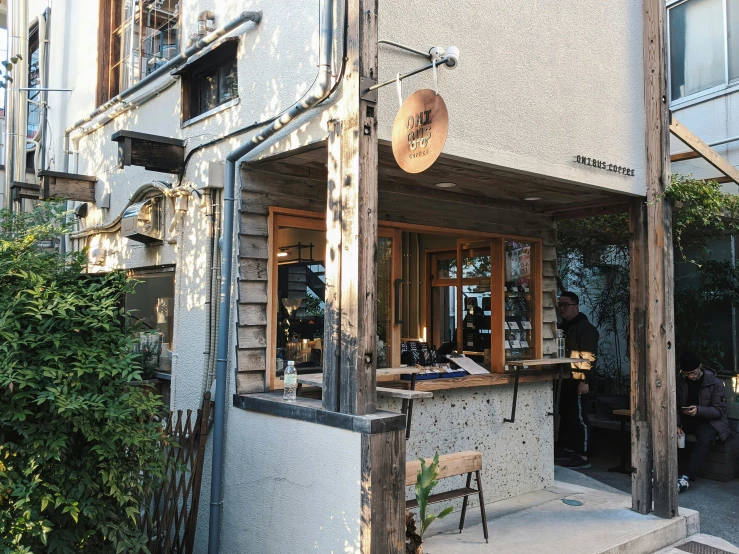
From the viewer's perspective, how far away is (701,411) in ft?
25.1

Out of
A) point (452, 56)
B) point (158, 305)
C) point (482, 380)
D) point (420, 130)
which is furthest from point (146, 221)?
point (482, 380)

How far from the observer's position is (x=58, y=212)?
18.6 ft

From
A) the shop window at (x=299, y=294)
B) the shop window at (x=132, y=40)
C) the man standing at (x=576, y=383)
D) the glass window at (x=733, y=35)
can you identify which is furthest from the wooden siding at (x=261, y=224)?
the glass window at (x=733, y=35)

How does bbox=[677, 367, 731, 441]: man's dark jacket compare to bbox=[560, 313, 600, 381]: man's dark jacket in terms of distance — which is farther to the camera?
bbox=[560, 313, 600, 381]: man's dark jacket

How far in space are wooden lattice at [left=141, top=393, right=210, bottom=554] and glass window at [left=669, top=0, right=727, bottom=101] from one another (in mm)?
8246

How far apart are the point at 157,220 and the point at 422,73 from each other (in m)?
3.09

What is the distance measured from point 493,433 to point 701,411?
8.85 feet

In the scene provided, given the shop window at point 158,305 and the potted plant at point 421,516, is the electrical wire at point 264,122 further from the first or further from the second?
the potted plant at point 421,516

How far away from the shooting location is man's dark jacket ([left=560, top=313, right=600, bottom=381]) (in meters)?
8.54

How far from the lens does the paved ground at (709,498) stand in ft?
20.9

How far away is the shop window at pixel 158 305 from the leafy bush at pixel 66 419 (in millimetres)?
1965

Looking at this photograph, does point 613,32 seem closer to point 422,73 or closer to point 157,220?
point 422,73


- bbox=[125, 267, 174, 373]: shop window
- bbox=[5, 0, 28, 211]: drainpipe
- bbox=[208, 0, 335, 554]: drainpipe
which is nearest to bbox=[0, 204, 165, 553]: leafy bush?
bbox=[208, 0, 335, 554]: drainpipe

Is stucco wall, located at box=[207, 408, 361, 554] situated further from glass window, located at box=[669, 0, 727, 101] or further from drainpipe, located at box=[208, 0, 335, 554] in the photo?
glass window, located at box=[669, 0, 727, 101]
